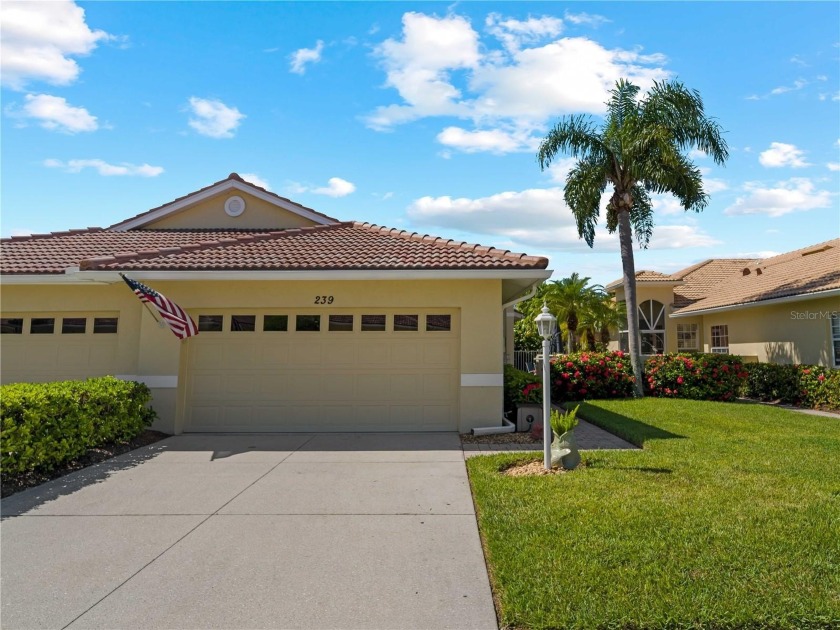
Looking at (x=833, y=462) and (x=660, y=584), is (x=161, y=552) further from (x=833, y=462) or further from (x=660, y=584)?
(x=833, y=462)

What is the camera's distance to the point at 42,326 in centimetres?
1019

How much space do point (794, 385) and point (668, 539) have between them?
12.5 metres

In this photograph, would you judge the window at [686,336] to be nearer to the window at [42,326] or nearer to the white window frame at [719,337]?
the white window frame at [719,337]

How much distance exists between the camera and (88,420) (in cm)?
735

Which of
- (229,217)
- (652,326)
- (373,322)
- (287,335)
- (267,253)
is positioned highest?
(229,217)

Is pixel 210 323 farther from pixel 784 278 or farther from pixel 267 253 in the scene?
pixel 784 278

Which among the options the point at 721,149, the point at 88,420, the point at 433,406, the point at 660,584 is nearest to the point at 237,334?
the point at 88,420

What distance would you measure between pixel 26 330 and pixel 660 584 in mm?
11760

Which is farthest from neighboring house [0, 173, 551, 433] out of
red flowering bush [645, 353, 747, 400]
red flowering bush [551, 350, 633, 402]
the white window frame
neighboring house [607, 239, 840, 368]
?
the white window frame

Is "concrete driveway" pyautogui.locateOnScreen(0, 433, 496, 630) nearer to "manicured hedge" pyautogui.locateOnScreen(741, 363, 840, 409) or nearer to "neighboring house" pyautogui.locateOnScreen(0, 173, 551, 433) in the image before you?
"neighboring house" pyautogui.locateOnScreen(0, 173, 551, 433)

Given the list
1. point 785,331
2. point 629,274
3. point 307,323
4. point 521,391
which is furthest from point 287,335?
point 785,331

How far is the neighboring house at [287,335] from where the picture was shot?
928 cm

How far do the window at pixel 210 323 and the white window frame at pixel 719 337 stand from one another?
1797 cm

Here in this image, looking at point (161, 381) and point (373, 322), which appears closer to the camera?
point (161, 381)
